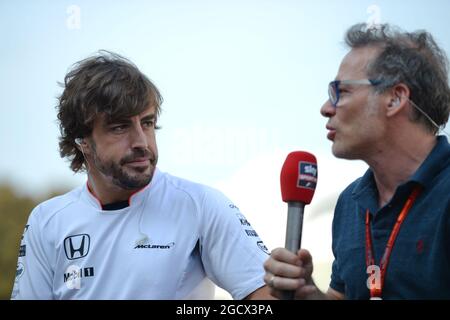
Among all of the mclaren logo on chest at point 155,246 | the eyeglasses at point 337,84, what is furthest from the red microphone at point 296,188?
the mclaren logo on chest at point 155,246

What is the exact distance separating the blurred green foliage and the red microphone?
28.5 m

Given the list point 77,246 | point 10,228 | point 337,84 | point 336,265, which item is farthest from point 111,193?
point 10,228

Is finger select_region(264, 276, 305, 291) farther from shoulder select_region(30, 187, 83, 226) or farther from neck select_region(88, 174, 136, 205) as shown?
shoulder select_region(30, 187, 83, 226)

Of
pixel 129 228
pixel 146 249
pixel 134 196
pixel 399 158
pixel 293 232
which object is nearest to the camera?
pixel 293 232

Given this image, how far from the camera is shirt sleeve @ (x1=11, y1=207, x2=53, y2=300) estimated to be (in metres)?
4.65

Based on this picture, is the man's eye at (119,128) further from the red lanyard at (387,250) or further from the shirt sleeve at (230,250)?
the red lanyard at (387,250)

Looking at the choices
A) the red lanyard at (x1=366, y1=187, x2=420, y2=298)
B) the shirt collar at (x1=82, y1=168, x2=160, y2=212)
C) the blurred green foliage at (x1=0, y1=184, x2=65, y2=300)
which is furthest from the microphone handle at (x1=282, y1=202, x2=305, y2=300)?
the blurred green foliage at (x1=0, y1=184, x2=65, y2=300)

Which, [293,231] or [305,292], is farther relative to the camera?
[305,292]

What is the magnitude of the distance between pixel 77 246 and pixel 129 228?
1.17ft

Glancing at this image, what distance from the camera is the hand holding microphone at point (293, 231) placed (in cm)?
336

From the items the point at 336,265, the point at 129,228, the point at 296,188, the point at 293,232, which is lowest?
the point at 336,265

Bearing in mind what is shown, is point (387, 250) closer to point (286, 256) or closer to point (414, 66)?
point (286, 256)

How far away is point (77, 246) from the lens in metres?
4.64
